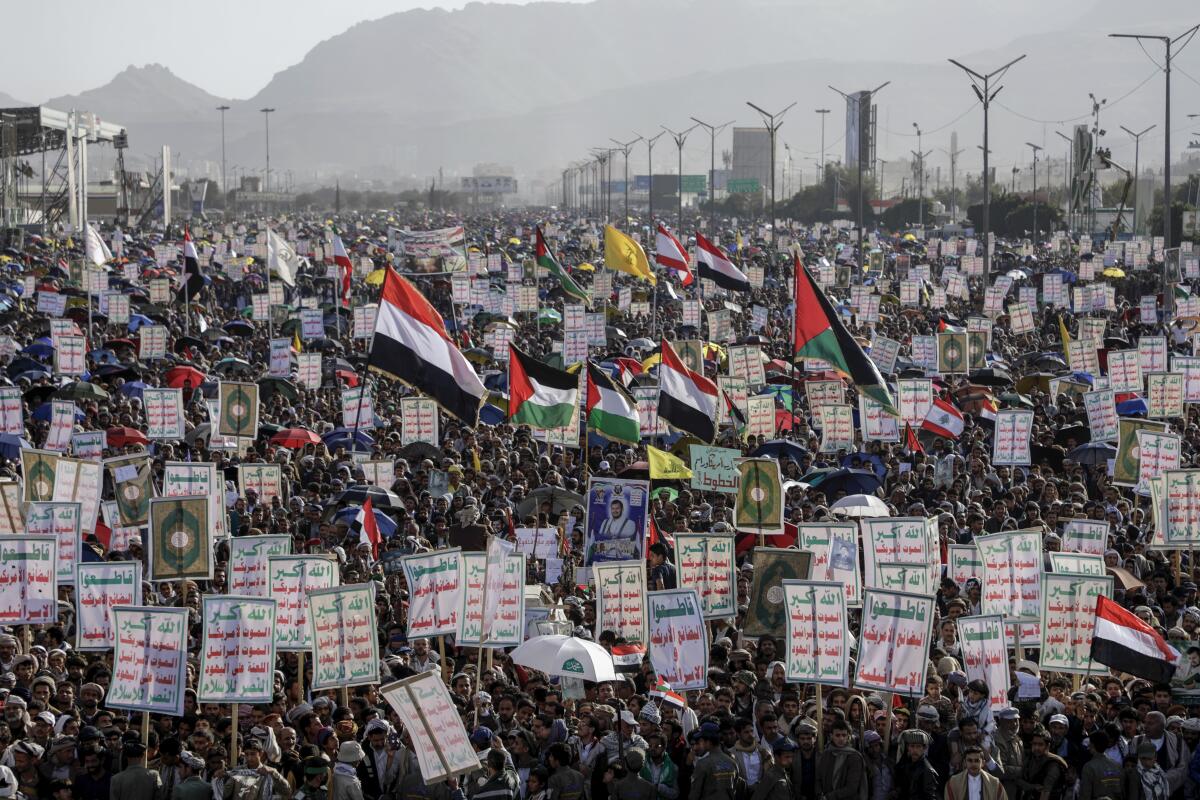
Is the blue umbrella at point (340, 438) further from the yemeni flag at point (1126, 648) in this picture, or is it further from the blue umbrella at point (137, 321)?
the blue umbrella at point (137, 321)

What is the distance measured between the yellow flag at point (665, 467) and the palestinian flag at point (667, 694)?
693 cm

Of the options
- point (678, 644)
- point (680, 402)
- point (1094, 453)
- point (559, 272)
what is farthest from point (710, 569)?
point (559, 272)

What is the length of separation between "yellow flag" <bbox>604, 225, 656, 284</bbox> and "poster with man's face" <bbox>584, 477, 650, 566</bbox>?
15532 millimetres

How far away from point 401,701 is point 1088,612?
14.7ft

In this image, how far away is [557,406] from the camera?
60.2 ft

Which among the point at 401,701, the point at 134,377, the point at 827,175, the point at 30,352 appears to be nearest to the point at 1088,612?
the point at 401,701

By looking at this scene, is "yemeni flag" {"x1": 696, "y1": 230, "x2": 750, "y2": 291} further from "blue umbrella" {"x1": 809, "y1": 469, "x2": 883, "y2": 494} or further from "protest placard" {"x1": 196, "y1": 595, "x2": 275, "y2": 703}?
"protest placard" {"x1": 196, "y1": 595, "x2": 275, "y2": 703}

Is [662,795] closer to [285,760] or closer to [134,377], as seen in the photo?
[285,760]

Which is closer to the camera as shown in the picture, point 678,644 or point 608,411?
point 678,644

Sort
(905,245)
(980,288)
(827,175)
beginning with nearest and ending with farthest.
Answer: (980,288)
(905,245)
(827,175)

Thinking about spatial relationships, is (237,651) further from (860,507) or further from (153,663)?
(860,507)

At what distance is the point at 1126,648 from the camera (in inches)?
442

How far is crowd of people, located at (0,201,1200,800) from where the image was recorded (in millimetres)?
9875

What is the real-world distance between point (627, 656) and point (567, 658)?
120cm
